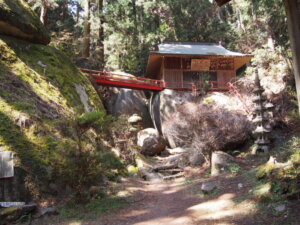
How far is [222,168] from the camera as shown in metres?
9.52

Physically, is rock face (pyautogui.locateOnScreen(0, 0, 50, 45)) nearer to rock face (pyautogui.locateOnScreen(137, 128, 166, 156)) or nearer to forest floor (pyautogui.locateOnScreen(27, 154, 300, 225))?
rock face (pyautogui.locateOnScreen(137, 128, 166, 156))

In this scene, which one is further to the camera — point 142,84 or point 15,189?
point 142,84

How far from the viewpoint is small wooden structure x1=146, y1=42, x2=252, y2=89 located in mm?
19688

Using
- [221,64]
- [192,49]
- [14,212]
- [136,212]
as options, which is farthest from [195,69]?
[14,212]

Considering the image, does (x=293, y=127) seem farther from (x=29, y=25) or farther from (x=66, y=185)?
(x=29, y=25)

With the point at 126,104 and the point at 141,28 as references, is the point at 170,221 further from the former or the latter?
the point at 141,28

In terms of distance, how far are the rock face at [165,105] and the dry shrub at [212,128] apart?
530 centimetres

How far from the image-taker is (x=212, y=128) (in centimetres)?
1145

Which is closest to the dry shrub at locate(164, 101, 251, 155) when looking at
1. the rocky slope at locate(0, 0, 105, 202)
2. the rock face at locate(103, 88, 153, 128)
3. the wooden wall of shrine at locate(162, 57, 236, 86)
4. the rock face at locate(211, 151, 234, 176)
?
the rock face at locate(211, 151, 234, 176)

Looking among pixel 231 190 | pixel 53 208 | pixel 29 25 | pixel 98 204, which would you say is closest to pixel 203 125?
pixel 231 190

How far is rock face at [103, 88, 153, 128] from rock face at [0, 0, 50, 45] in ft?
27.1

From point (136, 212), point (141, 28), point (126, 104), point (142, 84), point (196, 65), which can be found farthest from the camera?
point (141, 28)

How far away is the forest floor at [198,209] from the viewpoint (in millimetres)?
4574

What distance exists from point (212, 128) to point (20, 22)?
9.90 metres
